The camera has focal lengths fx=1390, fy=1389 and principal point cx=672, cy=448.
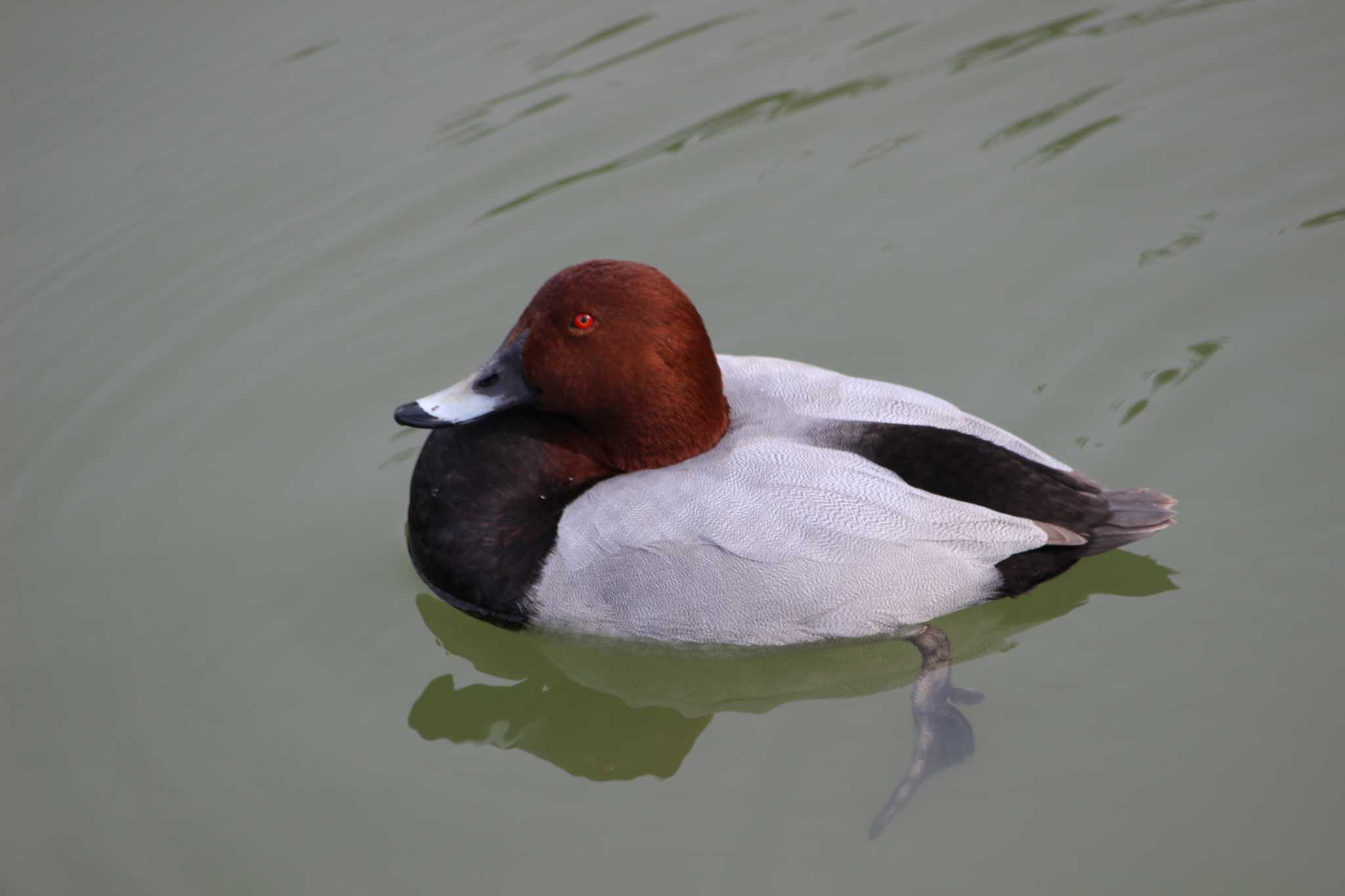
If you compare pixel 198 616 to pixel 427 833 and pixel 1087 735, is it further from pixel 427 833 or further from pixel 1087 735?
pixel 1087 735

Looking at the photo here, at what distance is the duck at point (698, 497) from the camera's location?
387 cm

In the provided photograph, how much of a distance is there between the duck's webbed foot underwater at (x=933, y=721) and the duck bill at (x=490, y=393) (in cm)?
137

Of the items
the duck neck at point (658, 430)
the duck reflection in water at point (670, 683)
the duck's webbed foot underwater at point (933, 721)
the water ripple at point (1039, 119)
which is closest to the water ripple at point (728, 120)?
the water ripple at point (1039, 119)

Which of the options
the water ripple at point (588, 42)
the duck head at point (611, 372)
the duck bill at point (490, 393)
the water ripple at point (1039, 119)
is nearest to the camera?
the duck head at point (611, 372)

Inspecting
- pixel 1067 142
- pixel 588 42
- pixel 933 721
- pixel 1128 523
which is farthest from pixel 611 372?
pixel 588 42

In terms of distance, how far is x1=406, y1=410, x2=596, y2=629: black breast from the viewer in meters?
4.09

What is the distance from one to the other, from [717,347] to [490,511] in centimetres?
158

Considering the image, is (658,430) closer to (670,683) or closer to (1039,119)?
(670,683)

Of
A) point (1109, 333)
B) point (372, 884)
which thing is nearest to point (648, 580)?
point (372, 884)

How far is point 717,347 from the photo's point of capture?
5422 millimetres

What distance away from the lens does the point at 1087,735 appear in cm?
378

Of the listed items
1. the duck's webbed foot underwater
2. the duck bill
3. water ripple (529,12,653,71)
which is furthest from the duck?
water ripple (529,12,653,71)

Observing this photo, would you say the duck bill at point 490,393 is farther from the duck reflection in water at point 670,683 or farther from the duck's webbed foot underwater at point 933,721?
the duck's webbed foot underwater at point 933,721

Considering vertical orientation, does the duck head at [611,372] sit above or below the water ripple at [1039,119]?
above
